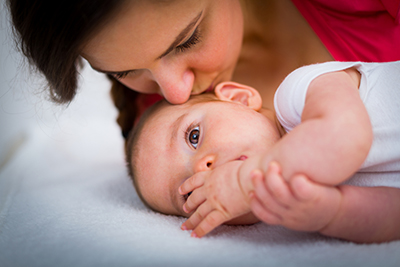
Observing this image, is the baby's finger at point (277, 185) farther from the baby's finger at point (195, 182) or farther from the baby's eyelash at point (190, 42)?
the baby's eyelash at point (190, 42)

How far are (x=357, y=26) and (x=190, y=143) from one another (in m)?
0.70

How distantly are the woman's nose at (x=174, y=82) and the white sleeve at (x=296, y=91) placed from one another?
31 centimetres

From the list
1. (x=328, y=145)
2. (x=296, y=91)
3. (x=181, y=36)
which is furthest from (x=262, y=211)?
(x=181, y=36)

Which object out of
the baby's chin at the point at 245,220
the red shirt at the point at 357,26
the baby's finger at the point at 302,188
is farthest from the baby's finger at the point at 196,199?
the red shirt at the point at 357,26

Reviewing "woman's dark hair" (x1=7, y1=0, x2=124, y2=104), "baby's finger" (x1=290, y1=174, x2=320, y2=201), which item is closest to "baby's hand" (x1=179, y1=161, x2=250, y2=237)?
"baby's finger" (x1=290, y1=174, x2=320, y2=201)

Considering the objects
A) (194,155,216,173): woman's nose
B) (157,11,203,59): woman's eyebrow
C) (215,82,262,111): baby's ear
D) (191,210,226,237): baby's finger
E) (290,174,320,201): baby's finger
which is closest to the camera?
(290,174,320,201): baby's finger

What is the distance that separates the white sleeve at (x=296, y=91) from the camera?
2.41 feet

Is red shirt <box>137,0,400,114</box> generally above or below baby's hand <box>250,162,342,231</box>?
above

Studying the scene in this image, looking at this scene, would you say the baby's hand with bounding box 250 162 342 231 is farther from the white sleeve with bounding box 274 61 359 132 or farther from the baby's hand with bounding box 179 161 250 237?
the white sleeve with bounding box 274 61 359 132

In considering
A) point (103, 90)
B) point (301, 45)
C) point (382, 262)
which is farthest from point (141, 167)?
point (103, 90)

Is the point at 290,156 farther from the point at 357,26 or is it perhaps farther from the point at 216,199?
the point at 357,26

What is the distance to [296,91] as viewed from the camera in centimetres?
74

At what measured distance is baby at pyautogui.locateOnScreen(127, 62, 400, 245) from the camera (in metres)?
0.56

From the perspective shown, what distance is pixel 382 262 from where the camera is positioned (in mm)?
562
